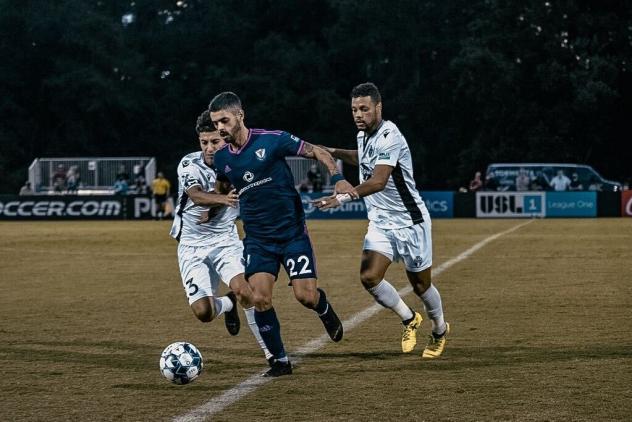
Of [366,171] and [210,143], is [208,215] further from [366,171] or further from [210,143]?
[366,171]

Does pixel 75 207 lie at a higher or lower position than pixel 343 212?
higher

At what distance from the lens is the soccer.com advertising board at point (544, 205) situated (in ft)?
129

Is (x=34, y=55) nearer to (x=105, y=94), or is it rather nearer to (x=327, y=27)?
(x=105, y=94)

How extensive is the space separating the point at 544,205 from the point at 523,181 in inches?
122

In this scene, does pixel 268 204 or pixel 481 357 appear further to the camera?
pixel 481 357

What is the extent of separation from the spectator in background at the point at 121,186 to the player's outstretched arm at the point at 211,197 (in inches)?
1416

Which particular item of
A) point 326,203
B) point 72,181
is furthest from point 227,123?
point 72,181

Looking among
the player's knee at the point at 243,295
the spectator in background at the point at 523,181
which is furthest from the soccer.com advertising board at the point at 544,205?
the player's knee at the point at 243,295

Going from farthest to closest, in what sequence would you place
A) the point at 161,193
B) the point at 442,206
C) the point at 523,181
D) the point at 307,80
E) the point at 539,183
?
the point at 307,80 < the point at 539,183 < the point at 523,181 < the point at 442,206 < the point at 161,193

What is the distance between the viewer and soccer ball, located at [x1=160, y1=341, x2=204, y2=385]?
784 centimetres

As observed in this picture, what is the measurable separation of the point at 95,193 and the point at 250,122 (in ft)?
70.6

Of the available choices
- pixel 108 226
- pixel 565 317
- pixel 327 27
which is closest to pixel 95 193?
pixel 108 226

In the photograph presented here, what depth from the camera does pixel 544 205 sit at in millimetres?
39281

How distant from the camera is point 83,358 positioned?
30.1ft
